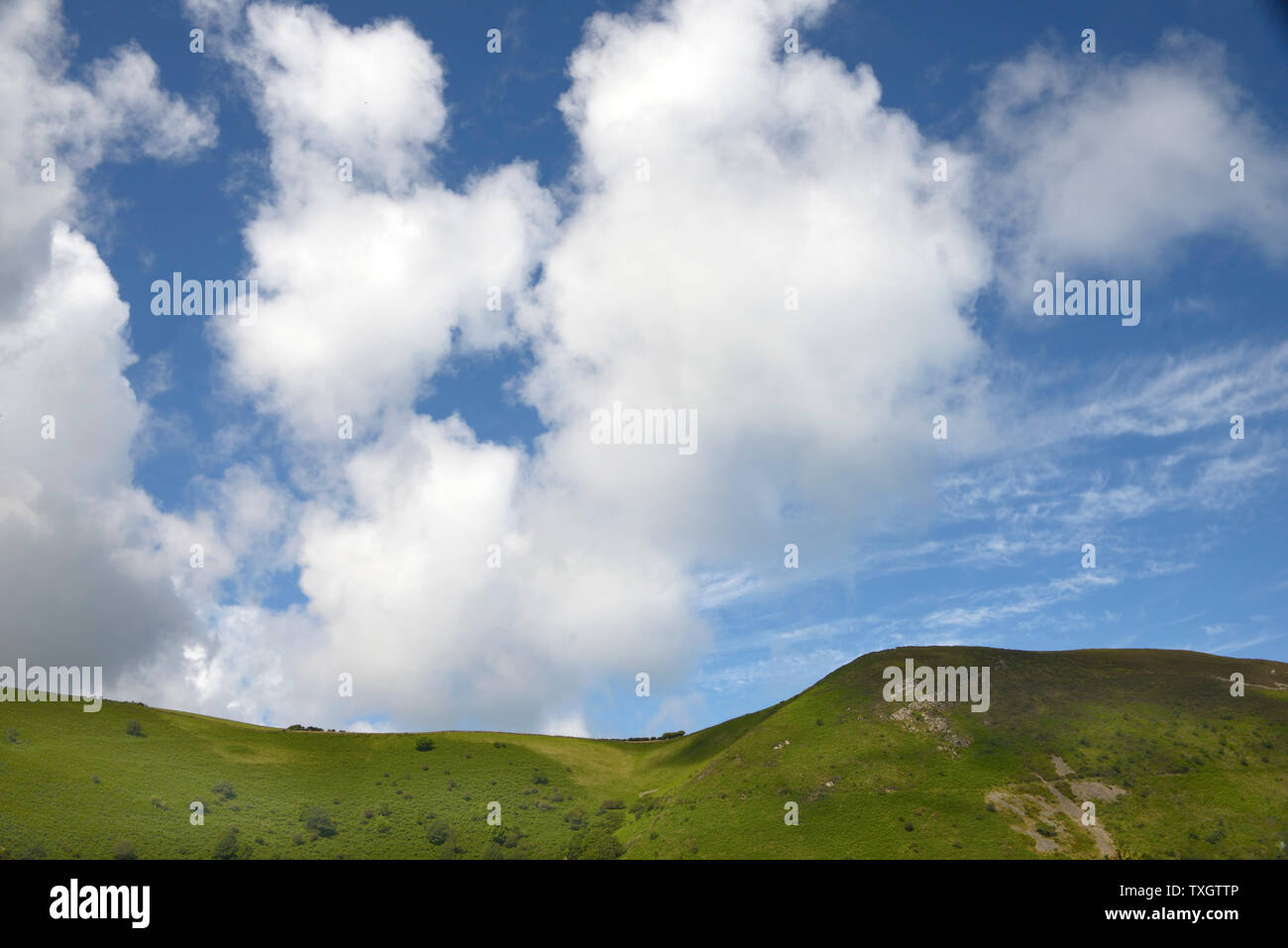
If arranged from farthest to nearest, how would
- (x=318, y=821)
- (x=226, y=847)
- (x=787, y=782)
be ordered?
1. (x=318, y=821)
2. (x=787, y=782)
3. (x=226, y=847)

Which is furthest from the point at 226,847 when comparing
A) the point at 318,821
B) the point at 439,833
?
the point at 439,833

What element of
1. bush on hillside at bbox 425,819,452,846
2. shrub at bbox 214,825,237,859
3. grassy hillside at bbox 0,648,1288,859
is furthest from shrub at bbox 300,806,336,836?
bush on hillside at bbox 425,819,452,846

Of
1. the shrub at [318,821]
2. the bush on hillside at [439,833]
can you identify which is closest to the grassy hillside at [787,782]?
the bush on hillside at [439,833]

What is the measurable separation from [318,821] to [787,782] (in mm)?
53473

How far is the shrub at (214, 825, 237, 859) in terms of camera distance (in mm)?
70750

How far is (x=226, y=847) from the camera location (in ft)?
236

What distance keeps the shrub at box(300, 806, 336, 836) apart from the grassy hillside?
52cm

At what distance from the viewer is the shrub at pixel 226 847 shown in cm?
7075

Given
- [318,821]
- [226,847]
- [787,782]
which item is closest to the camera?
[226,847]

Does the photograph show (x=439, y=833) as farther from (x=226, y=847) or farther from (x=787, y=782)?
(x=787, y=782)

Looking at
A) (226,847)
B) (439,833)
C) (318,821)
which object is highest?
(226,847)
